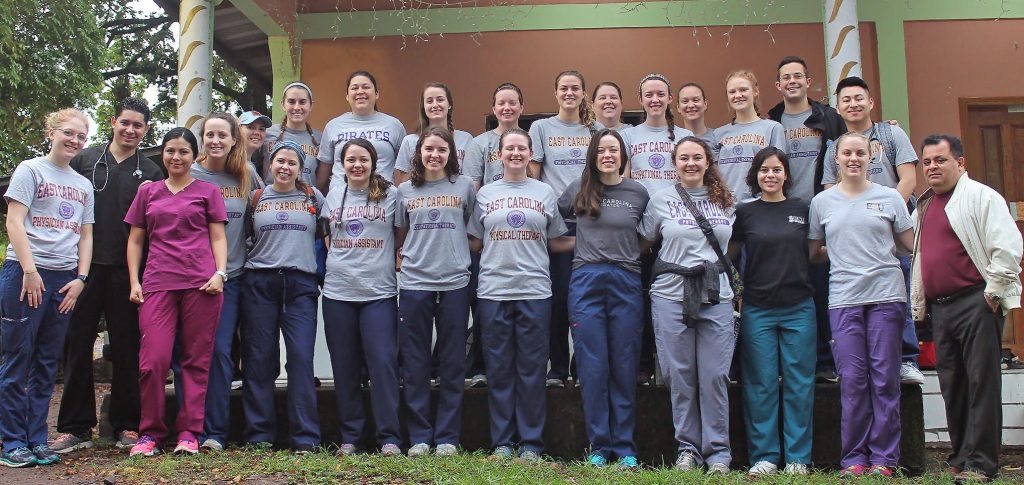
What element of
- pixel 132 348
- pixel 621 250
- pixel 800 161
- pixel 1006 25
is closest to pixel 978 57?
pixel 1006 25

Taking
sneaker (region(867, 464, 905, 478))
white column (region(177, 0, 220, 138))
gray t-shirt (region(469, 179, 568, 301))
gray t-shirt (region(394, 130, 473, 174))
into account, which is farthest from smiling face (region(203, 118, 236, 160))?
sneaker (region(867, 464, 905, 478))

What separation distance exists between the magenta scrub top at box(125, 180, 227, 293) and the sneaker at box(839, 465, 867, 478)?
3590 millimetres

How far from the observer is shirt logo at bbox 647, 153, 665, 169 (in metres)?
5.42

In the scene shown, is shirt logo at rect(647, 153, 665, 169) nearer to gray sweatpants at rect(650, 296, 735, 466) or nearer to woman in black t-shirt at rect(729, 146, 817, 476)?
woman in black t-shirt at rect(729, 146, 817, 476)

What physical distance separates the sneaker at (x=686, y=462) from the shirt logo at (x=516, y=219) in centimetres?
152

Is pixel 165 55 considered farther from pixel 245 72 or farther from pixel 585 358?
pixel 585 358

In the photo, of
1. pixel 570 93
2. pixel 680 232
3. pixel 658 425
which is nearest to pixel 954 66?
pixel 570 93

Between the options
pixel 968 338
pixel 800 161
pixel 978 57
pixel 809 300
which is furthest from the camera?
pixel 978 57

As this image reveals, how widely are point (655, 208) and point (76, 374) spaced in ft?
11.4

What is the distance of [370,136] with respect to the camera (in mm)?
5840

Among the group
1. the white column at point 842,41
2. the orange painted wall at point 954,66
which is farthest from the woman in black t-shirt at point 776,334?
the orange painted wall at point 954,66

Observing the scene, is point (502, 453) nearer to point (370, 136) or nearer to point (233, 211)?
point (233, 211)

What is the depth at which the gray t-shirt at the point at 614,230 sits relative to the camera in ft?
16.1

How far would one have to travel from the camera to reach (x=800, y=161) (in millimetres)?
5629
